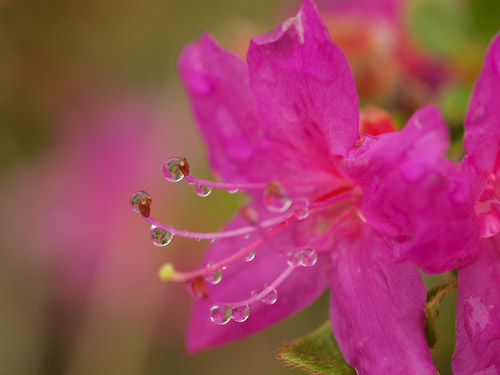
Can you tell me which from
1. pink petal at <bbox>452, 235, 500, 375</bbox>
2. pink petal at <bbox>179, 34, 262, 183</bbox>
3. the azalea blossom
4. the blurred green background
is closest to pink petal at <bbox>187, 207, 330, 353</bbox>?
the azalea blossom

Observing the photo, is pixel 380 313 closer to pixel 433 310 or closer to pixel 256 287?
pixel 433 310

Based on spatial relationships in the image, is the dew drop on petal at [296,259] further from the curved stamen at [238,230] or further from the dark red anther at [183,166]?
the dark red anther at [183,166]

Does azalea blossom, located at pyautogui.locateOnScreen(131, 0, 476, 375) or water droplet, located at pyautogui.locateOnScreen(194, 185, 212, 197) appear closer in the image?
azalea blossom, located at pyautogui.locateOnScreen(131, 0, 476, 375)

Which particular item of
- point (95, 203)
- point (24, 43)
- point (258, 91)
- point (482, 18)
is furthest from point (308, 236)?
point (24, 43)

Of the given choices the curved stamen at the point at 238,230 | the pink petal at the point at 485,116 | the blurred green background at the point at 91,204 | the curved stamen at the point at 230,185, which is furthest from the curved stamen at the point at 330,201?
the blurred green background at the point at 91,204

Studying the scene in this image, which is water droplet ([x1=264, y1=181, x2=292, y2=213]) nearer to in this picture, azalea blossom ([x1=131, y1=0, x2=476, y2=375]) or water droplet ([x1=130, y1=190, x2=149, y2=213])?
azalea blossom ([x1=131, y1=0, x2=476, y2=375])

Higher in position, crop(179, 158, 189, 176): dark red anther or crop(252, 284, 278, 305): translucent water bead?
crop(179, 158, 189, 176): dark red anther

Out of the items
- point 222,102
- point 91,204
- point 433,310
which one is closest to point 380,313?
point 433,310

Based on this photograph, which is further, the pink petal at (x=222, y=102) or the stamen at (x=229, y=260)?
the pink petal at (x=222, y=102)
